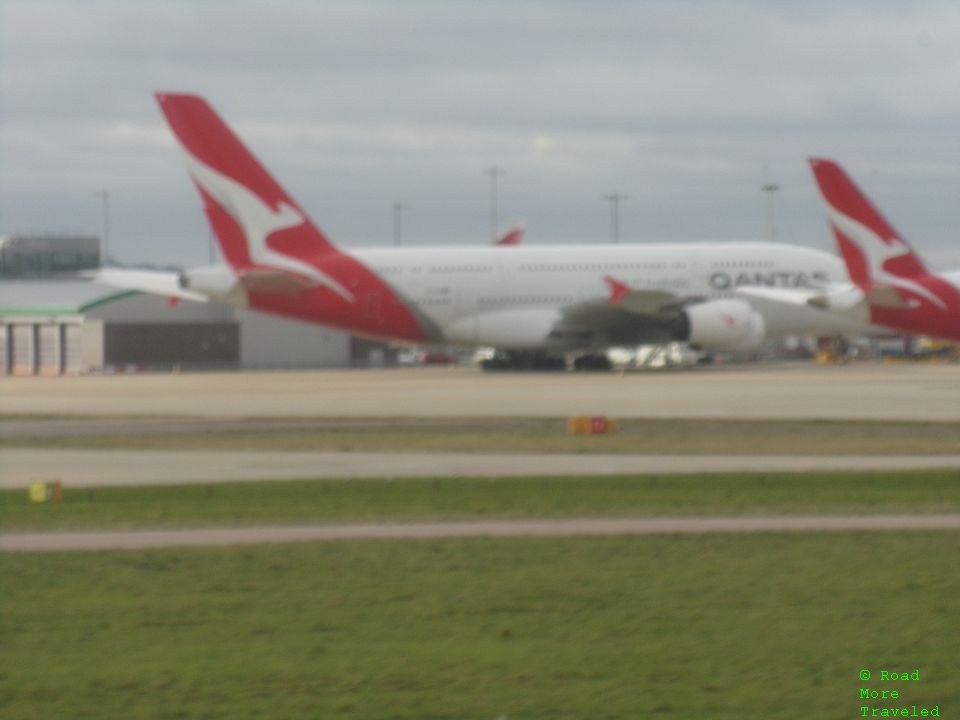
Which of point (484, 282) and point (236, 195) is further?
point (484, 282)

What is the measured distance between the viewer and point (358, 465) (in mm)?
Result: 29297

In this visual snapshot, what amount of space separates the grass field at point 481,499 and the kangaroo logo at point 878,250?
84.4 feet

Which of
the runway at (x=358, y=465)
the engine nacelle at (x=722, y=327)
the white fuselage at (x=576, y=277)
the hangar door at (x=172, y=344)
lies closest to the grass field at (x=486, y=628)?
the runway at (x=358, y=465)

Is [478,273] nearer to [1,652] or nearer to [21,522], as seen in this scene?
[21,522]

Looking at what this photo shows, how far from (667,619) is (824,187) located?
123ft

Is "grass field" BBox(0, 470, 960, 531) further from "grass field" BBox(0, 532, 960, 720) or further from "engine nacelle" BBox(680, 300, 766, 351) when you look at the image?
"engine nacelle" BBox(680, 300, 766, 351)

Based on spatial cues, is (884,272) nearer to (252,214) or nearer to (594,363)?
(594,363)

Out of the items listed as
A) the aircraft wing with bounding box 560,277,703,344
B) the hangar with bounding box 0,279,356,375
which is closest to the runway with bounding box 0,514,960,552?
the aircraft wing with bounding box 560,277,703,344

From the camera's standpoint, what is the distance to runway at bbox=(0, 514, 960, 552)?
19.7 meters

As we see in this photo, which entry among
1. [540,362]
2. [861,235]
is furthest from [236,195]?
[861,235]

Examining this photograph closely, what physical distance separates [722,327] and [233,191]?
1871 cm

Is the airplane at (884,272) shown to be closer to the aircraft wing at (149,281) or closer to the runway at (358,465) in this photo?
the runway at (358,465)

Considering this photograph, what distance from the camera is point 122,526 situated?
21.2m

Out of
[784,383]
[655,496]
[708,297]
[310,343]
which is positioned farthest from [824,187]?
[310,343]
